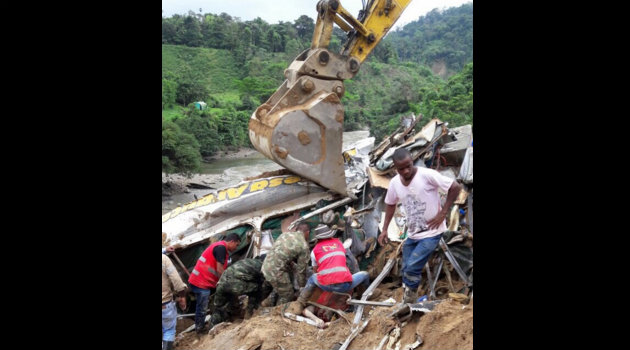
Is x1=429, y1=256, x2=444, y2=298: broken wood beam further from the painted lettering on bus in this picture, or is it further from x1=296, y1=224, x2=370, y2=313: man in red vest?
the painted lettering on bus

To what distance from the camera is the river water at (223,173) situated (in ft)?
59.1

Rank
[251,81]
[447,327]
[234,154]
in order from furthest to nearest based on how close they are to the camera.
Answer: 1. [251,81]
2. [234,154]
3. [447,327]

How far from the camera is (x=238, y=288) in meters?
5.28

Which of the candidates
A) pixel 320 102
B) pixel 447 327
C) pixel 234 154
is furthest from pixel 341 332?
pixel 234 154

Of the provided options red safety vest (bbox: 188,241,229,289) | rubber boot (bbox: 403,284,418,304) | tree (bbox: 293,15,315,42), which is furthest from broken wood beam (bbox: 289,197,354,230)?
tree (bbox: 293,15,315,42)

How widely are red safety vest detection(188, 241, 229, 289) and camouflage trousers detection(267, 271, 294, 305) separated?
74cm

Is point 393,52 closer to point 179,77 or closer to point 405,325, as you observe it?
point 179,77

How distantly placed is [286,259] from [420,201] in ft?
6.14

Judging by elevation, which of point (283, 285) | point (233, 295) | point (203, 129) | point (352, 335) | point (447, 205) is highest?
point (447, 205)

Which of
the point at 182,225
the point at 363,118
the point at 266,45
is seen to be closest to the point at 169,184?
the point at 182,225

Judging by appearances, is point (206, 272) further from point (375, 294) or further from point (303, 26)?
point (303, 26)

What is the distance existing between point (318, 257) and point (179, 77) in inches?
1232

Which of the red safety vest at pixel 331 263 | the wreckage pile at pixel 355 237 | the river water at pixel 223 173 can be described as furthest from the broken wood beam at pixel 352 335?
the river water at pixel 223 173

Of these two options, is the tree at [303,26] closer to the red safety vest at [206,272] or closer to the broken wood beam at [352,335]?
the red safety vest at [206,272]
